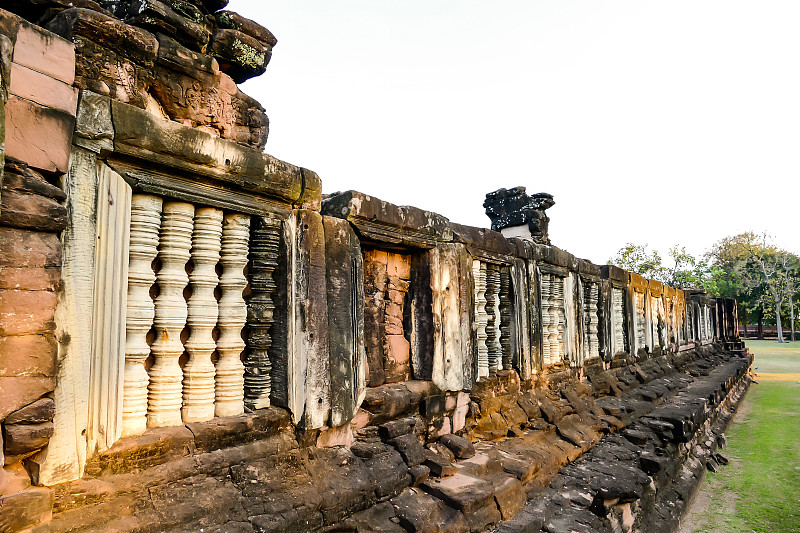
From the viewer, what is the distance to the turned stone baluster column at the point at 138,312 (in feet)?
6.29

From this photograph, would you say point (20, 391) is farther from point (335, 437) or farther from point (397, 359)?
point (397, 359)

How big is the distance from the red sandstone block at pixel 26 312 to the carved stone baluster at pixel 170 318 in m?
0.49

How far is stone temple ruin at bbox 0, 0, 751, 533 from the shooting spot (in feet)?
5.28

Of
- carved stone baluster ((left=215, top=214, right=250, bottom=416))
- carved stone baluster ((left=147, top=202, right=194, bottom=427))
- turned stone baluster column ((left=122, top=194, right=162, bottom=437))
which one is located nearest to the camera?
turned stone baluster column ((left=122, top=194, right=162, bottom=437))

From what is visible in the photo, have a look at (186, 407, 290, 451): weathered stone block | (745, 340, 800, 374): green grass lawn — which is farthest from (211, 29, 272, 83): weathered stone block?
(745, 340, 800, 374): green grass lawn

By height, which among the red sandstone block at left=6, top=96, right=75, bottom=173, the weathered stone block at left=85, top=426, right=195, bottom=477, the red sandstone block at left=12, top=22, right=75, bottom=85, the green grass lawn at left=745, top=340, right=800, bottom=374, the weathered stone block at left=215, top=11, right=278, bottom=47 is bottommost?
the green grass lawn at left=745, top=340, right=800, bottom=374

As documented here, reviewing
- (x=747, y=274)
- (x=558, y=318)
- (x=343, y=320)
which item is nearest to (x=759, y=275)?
(x=747, y=274)

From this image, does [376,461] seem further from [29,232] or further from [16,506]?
[29,232]

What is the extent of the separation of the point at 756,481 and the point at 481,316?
13.2ft

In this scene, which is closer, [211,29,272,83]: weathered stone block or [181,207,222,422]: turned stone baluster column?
[181,207,222,422]: turned stone baluster column

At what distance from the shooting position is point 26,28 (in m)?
1.66

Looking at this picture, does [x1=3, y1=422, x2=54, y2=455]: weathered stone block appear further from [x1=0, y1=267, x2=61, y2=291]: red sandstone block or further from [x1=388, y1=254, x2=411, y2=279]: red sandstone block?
[x1=388, y1=254, x2=411, y2=279]: red sandstone block

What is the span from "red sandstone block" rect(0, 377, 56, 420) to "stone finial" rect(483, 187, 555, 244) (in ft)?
20.3

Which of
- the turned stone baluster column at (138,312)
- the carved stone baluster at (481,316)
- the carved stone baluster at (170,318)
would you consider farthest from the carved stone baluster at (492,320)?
the turned stone baluster column at (138,312)
